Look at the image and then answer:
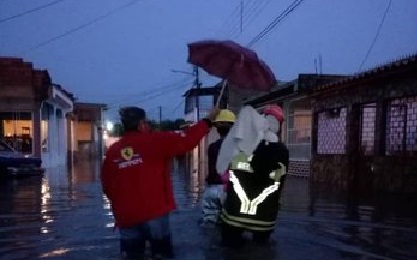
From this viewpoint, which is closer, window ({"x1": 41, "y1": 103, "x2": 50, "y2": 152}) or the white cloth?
the white cloth

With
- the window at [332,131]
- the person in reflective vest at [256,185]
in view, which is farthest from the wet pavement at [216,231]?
the window at [332,131]

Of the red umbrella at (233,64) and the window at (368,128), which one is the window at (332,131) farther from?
the red umbrella at (233,64)

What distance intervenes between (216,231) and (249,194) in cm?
243

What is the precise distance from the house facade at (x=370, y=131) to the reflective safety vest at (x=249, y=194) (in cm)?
876

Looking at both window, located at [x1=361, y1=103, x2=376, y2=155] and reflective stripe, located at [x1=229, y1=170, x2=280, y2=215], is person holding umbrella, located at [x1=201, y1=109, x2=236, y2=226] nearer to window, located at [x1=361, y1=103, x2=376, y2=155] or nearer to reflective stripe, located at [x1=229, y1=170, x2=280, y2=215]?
reflective stripe, located at [x1=229, y1=170, x2=280, y2=215]

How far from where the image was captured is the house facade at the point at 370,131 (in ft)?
49.8

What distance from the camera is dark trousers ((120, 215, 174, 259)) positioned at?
5660 mm

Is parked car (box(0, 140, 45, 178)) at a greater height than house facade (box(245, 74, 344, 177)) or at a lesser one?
lesser

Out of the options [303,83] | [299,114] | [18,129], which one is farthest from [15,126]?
[303,83]

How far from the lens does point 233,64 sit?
7.00 m

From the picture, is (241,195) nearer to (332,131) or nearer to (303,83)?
(332,131)

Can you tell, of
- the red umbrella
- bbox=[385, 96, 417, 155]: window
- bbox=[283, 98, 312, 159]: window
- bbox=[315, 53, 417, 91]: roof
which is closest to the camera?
the red umbrella

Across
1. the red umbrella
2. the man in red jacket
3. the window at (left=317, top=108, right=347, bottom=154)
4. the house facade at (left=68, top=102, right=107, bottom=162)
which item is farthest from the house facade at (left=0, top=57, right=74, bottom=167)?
the man in red jacket

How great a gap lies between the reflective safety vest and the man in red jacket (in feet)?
2.99
